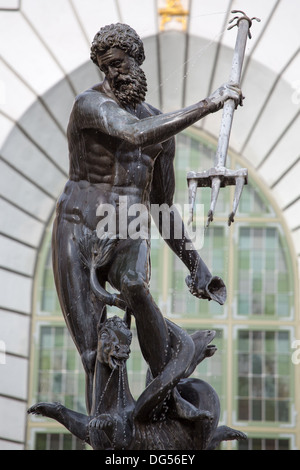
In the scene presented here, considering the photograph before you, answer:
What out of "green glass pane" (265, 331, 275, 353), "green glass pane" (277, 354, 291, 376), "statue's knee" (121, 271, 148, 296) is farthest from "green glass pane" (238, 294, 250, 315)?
"statue's knee" (121, 271, 148, 296)

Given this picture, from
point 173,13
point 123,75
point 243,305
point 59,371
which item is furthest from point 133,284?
point 173,13

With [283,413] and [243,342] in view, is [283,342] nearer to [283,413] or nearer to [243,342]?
[243,342]

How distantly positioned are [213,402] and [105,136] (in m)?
1.59

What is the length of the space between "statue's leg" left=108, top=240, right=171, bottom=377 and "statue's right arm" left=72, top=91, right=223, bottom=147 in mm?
611

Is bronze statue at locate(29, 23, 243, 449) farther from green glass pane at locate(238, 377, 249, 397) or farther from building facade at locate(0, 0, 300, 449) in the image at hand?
green glass pane at locate(238, 377, 249, 397)

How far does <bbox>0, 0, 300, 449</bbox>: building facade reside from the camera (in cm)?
2027

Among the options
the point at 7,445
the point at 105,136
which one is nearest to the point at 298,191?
the point at 7,445

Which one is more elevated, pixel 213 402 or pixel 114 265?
pixel 114 265

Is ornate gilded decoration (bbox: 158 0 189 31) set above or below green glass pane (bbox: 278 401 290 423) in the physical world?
above

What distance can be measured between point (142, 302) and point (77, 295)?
0.54 meters

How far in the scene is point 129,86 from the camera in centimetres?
680

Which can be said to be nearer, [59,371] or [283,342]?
[59,371]

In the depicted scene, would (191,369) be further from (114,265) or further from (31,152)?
(31,152)

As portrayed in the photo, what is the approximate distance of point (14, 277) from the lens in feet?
70.2
